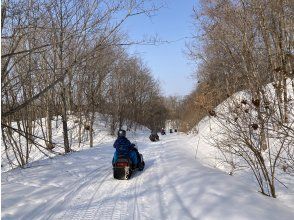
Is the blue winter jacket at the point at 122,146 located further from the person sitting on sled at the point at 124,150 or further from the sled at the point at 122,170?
the sled at the point at 122,170

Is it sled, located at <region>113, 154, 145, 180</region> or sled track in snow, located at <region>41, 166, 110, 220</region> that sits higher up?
sled, located at <region>113, 154, 145, 180</region>

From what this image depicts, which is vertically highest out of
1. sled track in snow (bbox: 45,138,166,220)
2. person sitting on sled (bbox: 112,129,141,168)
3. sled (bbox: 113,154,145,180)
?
person sitting on sled (bbox: 112,129,141,168)

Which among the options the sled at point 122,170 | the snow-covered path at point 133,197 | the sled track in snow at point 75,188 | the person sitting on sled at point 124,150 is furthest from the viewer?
the person sitting on sled at point 124,150

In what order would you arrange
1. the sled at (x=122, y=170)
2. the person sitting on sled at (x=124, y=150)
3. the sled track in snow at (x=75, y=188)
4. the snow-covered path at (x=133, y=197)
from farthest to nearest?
the person sitting on sled at (x=124, y=150)
the sled at (x=122, y=170)
the sled track in snow at (x=75, y=188)
the snow-covered path at (x=133, y=197)

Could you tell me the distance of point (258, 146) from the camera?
9.39 metres

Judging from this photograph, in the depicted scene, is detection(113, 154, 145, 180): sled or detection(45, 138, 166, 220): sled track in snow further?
detection(113, 154, 145, 180): sled

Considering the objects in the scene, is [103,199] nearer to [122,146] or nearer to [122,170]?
[122,170]

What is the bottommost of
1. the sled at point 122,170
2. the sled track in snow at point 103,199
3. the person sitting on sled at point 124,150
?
the sled track in snow at point 103,199

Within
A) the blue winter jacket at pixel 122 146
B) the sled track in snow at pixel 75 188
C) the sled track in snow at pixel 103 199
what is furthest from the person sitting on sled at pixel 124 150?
the sled track in snow at pixel 75 188

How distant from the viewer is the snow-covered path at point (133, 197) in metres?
7.46

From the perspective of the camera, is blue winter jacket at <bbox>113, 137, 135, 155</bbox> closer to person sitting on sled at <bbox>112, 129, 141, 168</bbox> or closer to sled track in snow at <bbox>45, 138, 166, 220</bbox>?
person sitting on sled at <bbox>112, 129, 141, 168</bbox>

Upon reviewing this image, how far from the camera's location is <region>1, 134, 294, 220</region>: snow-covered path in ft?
24.5

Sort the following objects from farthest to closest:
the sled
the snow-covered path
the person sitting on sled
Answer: the person sitting on sled
the sled
the snow-covered path

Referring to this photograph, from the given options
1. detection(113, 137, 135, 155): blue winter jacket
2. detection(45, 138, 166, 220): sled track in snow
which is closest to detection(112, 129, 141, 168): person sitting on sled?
detection(113, 137, 135, 155): blue winter jacket
